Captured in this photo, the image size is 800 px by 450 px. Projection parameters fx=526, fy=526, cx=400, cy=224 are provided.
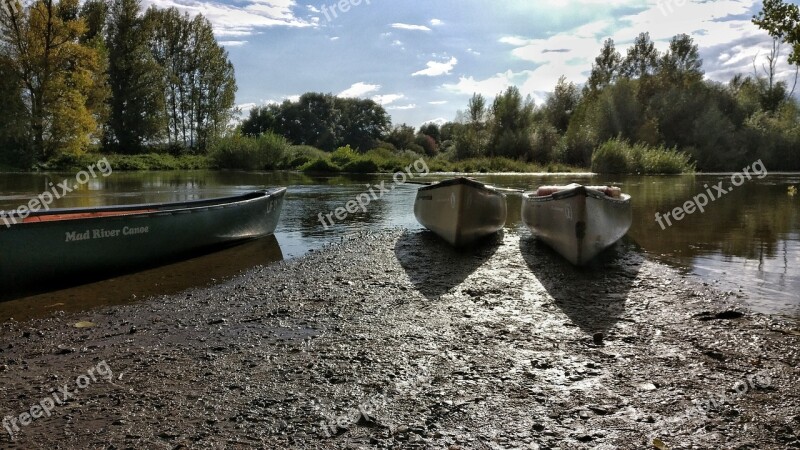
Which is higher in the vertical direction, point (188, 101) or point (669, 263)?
point (188, 101)

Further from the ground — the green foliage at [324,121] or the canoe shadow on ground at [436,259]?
the green foliage at [324,121]

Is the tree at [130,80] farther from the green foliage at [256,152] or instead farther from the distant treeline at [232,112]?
the green foliage at [256,152]

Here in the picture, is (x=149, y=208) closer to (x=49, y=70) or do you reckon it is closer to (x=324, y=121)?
(x=49, y=70)

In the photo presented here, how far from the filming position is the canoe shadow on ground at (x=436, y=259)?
661 cm

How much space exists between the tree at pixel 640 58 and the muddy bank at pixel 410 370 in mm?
66071

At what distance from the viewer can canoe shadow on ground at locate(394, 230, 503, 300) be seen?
260 inches

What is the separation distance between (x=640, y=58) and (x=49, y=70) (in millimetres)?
61108

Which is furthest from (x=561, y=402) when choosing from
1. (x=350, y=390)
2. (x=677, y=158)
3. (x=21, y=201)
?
(x=677, y=158)

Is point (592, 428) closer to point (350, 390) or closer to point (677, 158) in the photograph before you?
point (350, 390)

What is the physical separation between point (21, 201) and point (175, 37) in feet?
152

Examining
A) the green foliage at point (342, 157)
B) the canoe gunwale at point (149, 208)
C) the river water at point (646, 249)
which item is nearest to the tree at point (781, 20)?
the river water at point (646, 249)

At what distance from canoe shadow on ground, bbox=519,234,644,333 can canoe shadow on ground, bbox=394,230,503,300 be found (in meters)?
0.78

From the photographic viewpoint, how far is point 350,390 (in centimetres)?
351

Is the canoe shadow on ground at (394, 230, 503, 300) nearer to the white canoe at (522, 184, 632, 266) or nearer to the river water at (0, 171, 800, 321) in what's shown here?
the white canoe at (522, 184, 632, 266)
